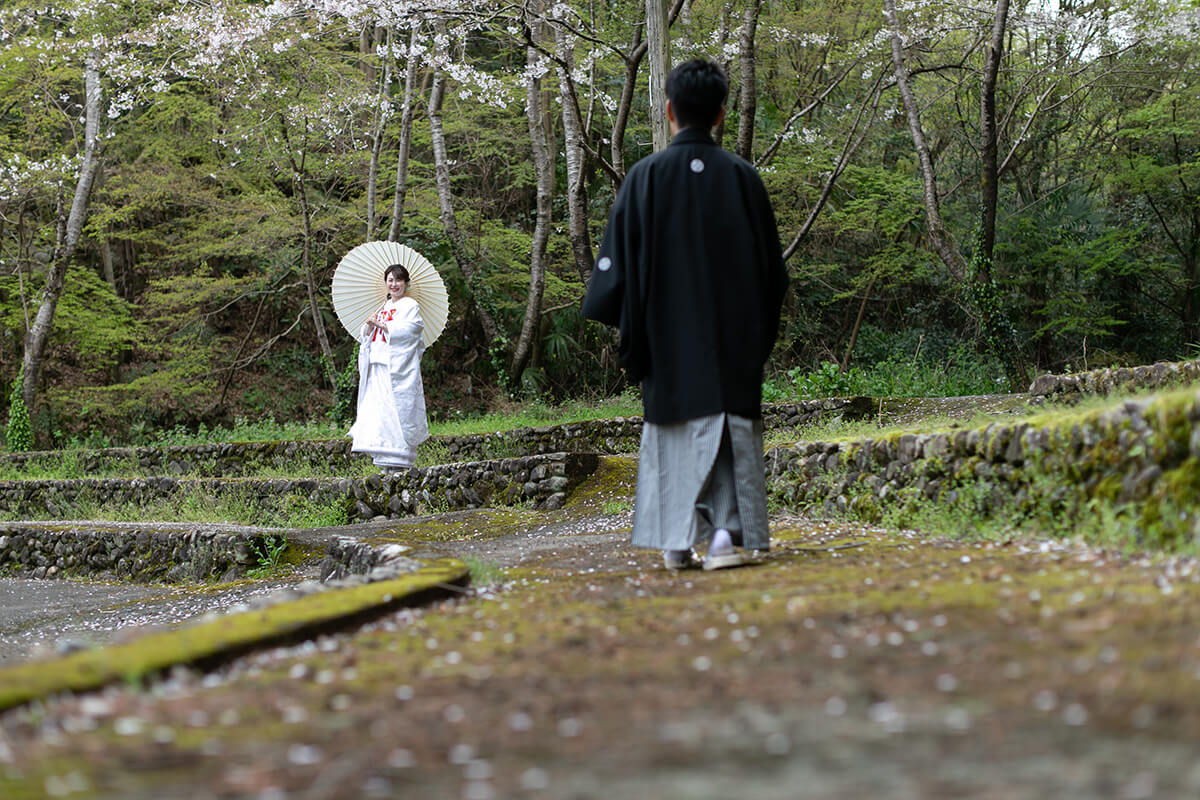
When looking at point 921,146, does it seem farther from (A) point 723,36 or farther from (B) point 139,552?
(B) point 139,552

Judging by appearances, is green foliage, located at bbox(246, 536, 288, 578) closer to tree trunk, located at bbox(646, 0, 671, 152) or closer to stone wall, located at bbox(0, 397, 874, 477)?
stone wall, located at bbox(0, 397, 874, 477)

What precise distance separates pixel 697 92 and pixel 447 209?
12.5m

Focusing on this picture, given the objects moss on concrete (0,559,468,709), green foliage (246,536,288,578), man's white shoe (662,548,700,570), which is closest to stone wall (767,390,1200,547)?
man's white shoe (662,548,700,570)

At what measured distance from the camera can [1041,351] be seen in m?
19.4

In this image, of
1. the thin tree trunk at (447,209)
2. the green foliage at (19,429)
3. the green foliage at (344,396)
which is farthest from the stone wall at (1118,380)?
the green foliage at (19,429)

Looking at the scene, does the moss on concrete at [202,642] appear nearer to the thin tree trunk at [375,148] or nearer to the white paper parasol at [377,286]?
the white paper parasol at [377,286]

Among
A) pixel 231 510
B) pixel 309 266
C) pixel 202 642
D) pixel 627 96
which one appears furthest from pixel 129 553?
pixel 309 266

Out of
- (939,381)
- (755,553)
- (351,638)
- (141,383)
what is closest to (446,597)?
(351,638)

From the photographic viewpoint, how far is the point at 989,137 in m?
13.2

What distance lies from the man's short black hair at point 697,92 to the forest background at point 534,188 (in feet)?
30.2

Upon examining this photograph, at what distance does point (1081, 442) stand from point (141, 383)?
18383mm

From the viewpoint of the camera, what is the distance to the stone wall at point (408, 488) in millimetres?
10227

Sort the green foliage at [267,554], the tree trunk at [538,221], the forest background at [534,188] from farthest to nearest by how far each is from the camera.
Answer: the tree trunk at [538,221] → the forest background at [534,188] → the green foliage at [267,554]

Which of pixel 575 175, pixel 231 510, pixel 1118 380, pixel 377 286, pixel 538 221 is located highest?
pixel 575 175
